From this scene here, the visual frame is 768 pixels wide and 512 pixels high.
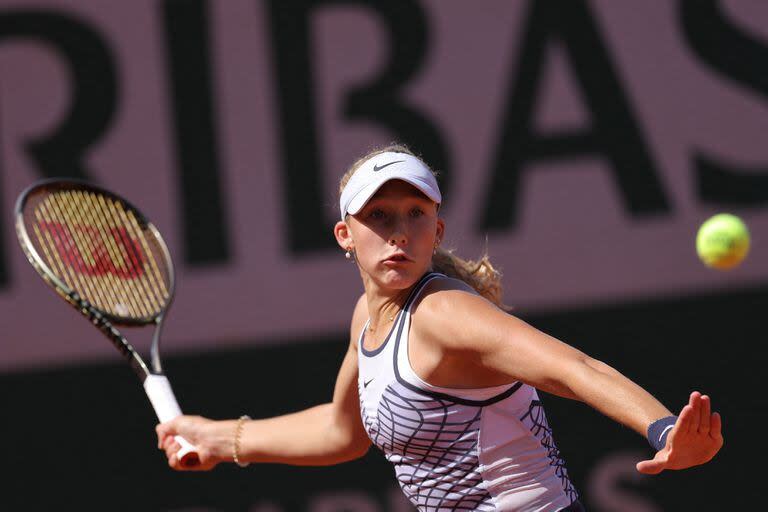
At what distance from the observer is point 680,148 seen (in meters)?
4.97

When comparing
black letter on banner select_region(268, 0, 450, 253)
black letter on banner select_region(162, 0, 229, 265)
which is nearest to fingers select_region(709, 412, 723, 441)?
black letter on banner select_region(268, 0, 450, 253)

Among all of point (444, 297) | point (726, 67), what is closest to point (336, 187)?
point (726, 67)

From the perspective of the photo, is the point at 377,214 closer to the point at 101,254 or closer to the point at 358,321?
the point at 358,321

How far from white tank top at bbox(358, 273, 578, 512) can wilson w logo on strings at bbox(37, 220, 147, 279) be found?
43.5 inches

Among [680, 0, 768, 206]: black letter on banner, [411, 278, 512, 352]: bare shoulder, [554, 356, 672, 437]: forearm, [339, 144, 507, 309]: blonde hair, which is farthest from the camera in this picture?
[680, 0, 768, 206]: black letter on banner

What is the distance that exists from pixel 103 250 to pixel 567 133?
227cm

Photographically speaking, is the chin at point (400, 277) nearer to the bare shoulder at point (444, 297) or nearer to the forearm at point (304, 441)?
the bare shoulder at point (444, 297)

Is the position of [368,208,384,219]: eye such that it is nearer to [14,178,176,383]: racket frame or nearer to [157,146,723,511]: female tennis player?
[157,146,723,511]: female tennis player

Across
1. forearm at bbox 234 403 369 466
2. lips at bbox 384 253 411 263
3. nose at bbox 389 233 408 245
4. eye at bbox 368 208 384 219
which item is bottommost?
forearm at bbox 234 403 369 466

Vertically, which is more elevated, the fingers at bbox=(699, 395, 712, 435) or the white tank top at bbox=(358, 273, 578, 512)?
the fingers at bbox=(699, 395, 712, 435)

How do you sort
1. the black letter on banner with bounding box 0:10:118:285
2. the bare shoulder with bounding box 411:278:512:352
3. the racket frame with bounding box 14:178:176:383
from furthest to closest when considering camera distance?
the black letter on banner with bounding box 0:10:118:285, the racket frame with bounding box 14:178:176:383, the bare shoulder with bounding box 411:278:512:352

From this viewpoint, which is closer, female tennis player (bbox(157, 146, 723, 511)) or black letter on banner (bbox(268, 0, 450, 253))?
female tennis player (bbox(157, 146, 723, 511))

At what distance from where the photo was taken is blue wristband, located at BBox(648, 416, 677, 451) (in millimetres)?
1994

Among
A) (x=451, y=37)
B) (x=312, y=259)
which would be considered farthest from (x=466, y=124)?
(x=312, y=259)
